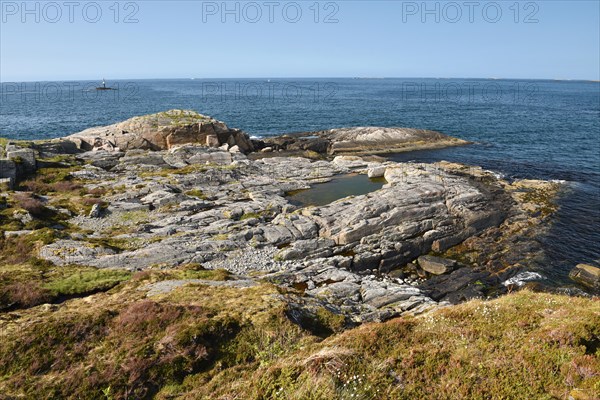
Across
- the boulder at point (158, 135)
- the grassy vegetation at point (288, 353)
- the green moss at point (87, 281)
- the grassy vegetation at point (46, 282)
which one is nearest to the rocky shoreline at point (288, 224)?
the grassy vegetation at point (46, 282)

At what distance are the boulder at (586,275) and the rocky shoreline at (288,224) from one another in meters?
0.25

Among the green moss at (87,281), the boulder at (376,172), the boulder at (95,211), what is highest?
the boulder at (376,172)

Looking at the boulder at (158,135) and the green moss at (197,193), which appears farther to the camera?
the boulder at (158,135)

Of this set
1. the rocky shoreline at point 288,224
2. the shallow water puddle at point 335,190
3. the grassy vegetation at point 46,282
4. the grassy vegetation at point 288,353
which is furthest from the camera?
the shallow water puddle at point 335,190

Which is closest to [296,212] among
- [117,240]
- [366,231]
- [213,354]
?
[366,231]

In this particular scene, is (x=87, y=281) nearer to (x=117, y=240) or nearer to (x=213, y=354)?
(x=117, y=240)

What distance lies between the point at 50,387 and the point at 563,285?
34.5 metres

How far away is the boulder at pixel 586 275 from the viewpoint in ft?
95.2

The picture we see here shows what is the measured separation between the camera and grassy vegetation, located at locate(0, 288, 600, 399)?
10555 mm

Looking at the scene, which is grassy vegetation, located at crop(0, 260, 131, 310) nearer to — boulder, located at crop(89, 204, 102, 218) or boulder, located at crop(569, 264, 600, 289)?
boulder, located at crop(89, 204, 102, 218)

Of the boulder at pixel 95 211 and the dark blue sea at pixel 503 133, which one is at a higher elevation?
the dark blue sea at pixel 503 133

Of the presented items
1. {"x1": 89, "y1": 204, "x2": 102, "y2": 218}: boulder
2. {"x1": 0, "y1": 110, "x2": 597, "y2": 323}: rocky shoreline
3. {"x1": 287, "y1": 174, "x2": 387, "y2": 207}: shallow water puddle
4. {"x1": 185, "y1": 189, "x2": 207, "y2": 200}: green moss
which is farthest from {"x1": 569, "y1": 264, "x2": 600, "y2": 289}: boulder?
{"x1": 89, "y1": 204, "x2": 102, "y2": 218}: boulder

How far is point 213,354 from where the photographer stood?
46.3ft

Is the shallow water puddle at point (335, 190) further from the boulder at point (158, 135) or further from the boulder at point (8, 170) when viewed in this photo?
the boulder at point (8, 170)
